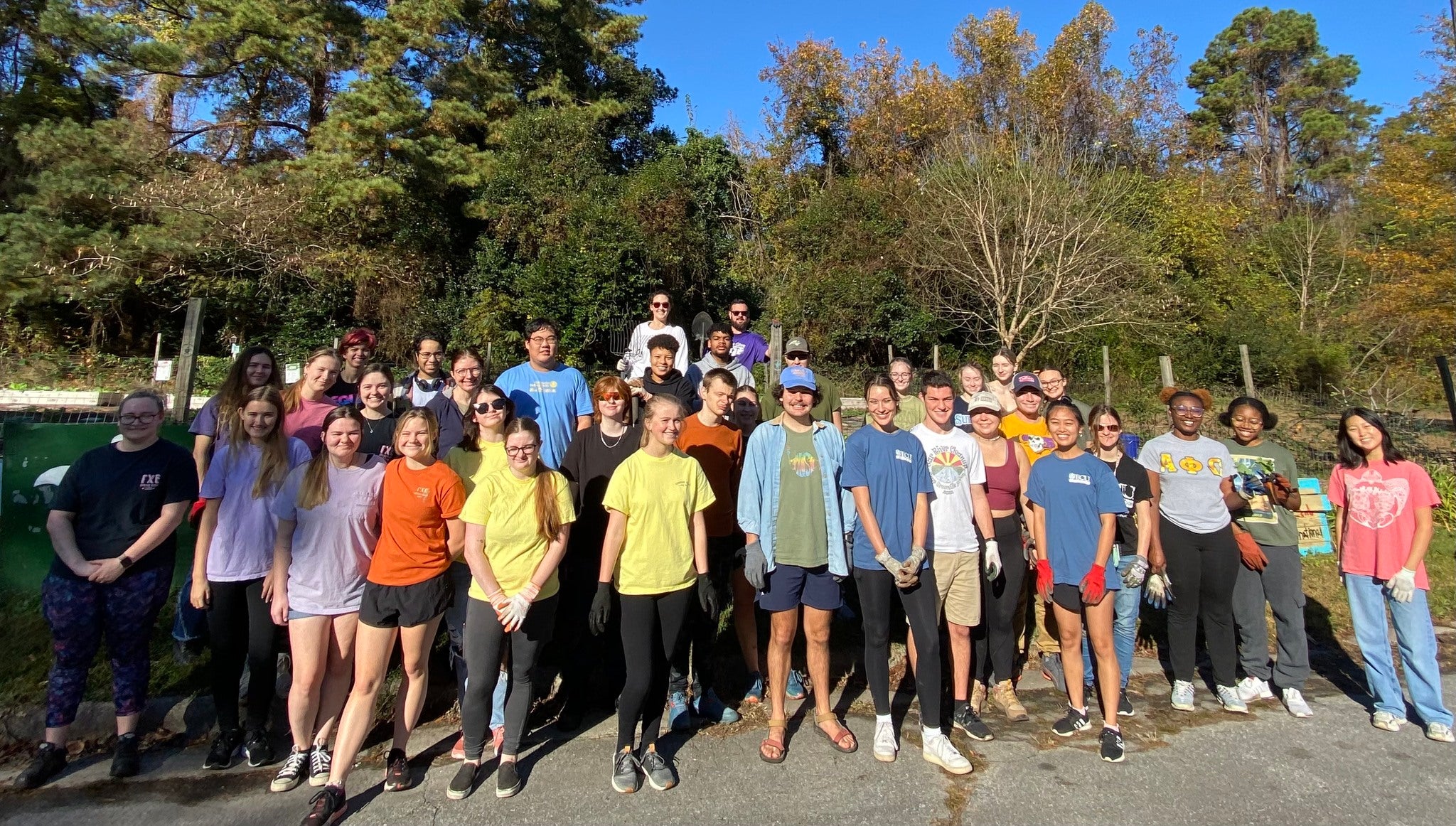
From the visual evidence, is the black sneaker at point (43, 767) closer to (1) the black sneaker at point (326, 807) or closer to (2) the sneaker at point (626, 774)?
(1) the black sneaker at point (326, 807)

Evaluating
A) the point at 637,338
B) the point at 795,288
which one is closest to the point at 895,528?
the point at 637,338

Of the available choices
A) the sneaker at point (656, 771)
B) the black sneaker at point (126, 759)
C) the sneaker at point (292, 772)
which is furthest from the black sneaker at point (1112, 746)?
the black sneaker at point (126, 759)

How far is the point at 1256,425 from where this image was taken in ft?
14.2

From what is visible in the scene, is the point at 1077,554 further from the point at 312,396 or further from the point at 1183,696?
the point at 312,396

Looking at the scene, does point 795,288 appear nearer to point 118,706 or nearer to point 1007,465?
point 1007,465

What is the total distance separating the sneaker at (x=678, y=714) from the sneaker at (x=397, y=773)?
1.31 m

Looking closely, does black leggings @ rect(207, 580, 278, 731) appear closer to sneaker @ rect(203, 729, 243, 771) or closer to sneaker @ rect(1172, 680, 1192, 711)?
sneaker @ rect(203, 729, 243, 771)

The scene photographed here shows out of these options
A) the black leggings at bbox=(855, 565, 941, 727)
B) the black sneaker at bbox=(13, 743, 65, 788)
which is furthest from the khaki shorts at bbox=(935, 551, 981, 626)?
the black sneaker at bbox=(13, 743, 65, 788)

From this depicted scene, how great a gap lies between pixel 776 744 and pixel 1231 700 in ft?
9.06

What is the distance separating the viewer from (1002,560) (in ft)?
13.4

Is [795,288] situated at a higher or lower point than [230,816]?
higher

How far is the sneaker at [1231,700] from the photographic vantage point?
4.12 m

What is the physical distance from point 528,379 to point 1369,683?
5.26 m

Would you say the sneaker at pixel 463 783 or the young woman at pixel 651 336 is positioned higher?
the young woman at pixel 651 336
